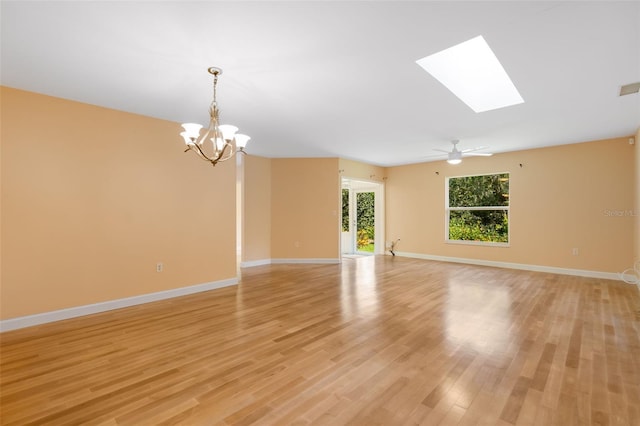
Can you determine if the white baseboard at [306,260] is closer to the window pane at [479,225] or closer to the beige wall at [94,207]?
the beige wall at [94,207]

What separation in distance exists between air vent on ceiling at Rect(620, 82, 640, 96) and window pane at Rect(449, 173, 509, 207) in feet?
11.0

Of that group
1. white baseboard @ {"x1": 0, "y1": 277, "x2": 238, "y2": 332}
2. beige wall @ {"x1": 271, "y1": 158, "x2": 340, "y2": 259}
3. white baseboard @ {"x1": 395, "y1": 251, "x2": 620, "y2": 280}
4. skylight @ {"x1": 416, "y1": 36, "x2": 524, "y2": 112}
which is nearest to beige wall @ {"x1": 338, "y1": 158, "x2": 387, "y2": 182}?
beige wall @ {"x1": 271, "y1": 158, "x2": 340, "y2": 259}

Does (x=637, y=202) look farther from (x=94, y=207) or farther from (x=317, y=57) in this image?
(x=94, y=207)

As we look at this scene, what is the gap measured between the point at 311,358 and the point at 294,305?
1.39m

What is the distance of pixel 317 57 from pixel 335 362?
2.55 meters

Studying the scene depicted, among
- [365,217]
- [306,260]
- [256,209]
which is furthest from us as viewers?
[365,217]

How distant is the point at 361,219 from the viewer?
879 cm

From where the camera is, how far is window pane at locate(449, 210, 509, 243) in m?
6.39

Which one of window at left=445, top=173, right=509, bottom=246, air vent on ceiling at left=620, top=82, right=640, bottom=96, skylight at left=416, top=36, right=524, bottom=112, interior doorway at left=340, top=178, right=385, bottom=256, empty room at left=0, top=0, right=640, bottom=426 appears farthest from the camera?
interior doorway at left=340, top=178, right=385, bottom=256

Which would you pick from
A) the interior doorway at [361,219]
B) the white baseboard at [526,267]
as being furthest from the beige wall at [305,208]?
the white baseboard at [526,267]

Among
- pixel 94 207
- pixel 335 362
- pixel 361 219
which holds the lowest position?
pixel 335 362

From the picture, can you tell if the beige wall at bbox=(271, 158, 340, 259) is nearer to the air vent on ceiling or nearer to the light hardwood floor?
the light hardwood floor

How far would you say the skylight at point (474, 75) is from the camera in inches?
101

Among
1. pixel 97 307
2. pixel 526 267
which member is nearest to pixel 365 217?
pixel 526 267
